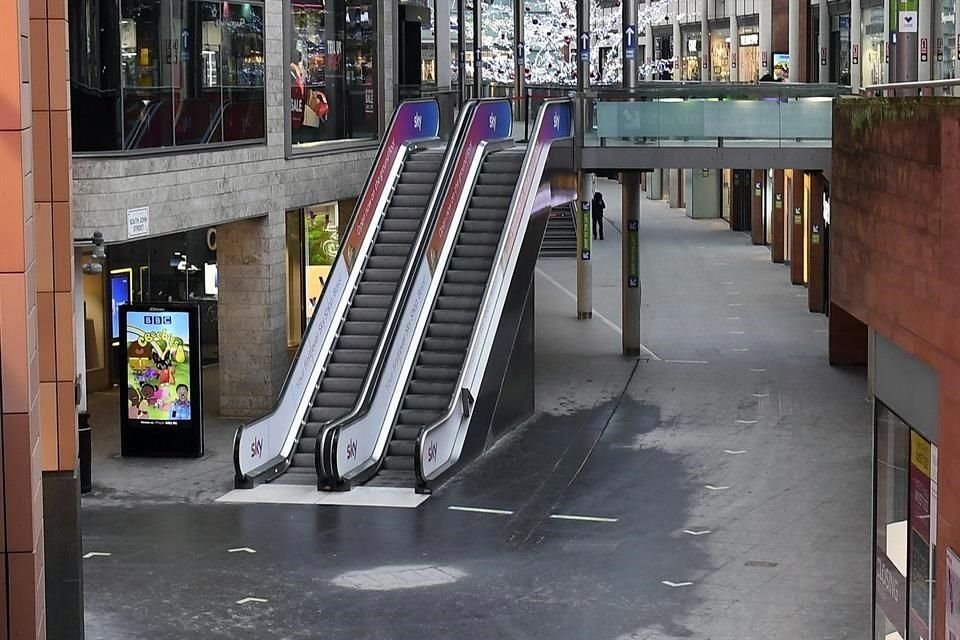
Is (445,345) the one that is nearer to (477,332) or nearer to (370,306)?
(477,332)

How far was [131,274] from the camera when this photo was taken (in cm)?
2689

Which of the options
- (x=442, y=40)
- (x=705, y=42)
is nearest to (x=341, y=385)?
(x=442, y=40)

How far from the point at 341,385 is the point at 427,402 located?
1165mm

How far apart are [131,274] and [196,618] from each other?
42.6 feet

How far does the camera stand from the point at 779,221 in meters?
44.0

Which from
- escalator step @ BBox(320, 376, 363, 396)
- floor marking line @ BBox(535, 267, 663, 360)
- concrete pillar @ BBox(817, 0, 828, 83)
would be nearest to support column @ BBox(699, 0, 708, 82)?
floor marking line @ BBox(535, 267, 663, 360)

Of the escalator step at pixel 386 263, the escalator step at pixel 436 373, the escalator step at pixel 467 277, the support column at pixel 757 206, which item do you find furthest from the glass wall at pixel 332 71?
the support column at pixel 757 206

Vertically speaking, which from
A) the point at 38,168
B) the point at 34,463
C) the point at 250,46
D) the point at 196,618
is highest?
the point at 250,46

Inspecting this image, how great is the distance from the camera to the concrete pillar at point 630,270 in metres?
29.4

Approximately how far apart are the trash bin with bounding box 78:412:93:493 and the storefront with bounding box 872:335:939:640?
33.5 feet

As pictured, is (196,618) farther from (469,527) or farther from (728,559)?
(728,559)

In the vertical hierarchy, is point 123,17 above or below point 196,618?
above

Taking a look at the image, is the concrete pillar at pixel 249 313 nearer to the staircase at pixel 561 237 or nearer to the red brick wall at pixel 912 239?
the red brick wall at pixel 912 239

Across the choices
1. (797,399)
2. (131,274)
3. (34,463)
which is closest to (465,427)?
(797,399)
